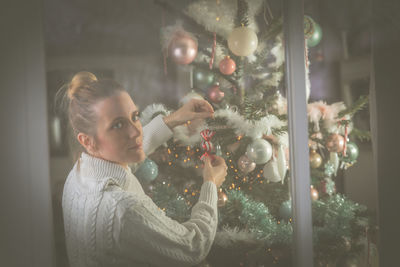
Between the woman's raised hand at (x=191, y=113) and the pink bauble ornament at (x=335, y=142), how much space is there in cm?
59

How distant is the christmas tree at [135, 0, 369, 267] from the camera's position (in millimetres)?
1003

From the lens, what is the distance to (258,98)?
1093 mm

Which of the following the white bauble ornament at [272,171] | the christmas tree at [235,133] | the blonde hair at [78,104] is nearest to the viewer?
the blonde hair at [78,104]

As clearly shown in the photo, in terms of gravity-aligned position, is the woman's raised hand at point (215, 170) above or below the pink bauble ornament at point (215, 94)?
below

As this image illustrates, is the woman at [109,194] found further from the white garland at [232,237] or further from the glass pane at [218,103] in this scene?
the white garland at [232,237]

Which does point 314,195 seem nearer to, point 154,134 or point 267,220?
point 267,220

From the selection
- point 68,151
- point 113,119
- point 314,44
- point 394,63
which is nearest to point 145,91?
point 113,119

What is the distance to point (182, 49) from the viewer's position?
3.29 ft

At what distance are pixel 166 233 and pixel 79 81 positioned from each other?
47 cm

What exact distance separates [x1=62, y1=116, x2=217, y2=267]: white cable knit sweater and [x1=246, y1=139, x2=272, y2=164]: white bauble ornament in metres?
0.33

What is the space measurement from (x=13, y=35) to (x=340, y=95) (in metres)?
1.15

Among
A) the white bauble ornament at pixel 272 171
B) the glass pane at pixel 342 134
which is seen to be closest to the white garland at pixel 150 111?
the white bauble ornament at pixel 272 171

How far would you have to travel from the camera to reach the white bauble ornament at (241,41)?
1.07m

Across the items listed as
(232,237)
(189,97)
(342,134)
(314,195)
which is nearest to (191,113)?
(189,97)
